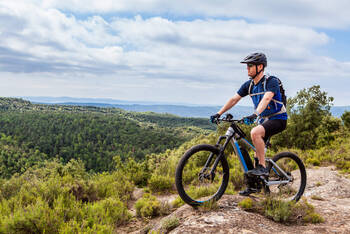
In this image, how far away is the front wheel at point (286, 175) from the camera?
4661 millimetres

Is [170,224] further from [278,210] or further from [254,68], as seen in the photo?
[254,68]

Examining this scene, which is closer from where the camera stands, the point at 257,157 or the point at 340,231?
the point at 340,231

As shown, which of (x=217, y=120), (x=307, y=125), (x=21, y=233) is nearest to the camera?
(x=21, y=233)

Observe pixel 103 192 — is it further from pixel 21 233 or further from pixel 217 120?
pixel 217 120

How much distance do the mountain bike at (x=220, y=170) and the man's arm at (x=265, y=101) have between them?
348 millimetres

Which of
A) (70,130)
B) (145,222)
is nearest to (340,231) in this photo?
(145,222)

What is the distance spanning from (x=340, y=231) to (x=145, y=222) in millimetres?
3432

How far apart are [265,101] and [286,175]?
1.83 meters

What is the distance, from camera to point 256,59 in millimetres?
4129

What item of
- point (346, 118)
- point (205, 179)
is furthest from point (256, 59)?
point (346, 118)

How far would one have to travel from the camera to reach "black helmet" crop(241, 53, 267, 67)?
13.5 feet

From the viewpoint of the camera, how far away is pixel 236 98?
15.0 feet

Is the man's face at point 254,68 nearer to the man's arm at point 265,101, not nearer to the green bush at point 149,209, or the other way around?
the man's arm at point 265,101

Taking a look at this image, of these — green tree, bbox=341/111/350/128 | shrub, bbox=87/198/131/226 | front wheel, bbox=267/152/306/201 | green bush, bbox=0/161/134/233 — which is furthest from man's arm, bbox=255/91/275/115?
green tree, bbox=341/111/350/128
